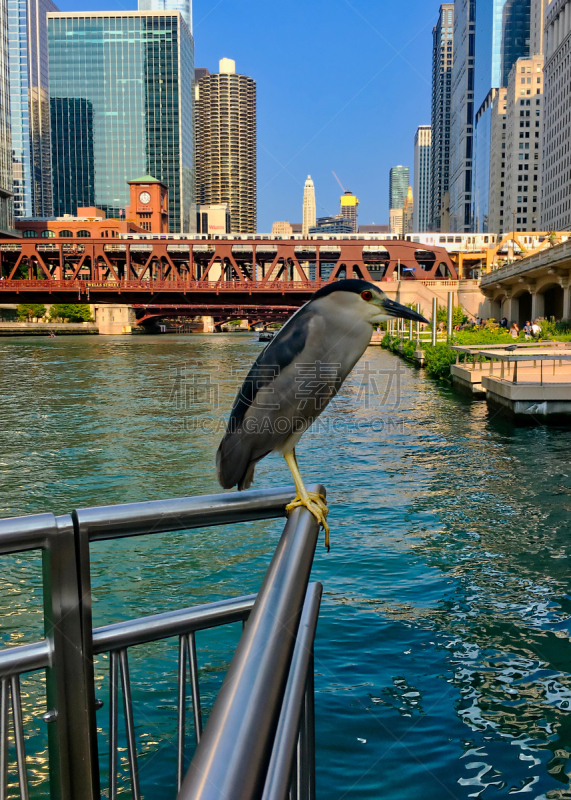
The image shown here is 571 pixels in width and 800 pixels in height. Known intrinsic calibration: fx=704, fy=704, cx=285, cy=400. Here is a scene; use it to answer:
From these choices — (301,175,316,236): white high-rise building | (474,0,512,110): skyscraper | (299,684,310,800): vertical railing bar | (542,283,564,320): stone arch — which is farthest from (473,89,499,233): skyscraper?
(299,684,310,800): vertical railing bar

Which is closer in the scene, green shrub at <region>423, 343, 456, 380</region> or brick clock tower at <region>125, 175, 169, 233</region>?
green shrub at <region>423, 343, 456, 380</region>

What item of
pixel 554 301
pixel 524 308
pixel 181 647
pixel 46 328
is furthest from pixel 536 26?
pixel 181 647

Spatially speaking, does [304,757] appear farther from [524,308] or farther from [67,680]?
[524,308]

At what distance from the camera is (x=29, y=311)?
105938 millimetres

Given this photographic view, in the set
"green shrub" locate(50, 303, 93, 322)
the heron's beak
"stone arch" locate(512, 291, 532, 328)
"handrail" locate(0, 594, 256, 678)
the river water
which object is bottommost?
the river water

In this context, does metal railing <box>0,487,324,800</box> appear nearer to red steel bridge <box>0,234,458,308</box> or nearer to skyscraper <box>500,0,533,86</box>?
red steel bridge <box>0,234,458,308</box>

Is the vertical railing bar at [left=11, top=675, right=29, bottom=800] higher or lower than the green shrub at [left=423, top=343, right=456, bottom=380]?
lower

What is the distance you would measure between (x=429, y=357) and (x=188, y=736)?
31409 mm

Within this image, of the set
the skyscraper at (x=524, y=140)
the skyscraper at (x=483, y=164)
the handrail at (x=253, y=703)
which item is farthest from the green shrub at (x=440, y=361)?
the skyscraper at (x=483, y=164)

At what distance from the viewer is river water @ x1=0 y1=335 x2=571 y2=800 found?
6008 mm

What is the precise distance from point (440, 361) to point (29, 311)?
86268 mm

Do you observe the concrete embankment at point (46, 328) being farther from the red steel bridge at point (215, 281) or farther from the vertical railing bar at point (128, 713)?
the vertical railing bar at point (128, 713)

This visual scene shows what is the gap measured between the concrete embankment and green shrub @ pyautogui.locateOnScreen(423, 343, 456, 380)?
68997mm

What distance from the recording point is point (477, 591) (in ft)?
30.0
